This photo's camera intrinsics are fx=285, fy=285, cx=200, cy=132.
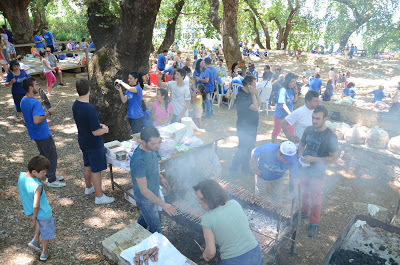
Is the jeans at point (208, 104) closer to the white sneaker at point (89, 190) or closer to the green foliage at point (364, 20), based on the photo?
the white sneaker at point (89, 190)

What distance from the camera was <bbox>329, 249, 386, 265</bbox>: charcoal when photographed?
127 inches

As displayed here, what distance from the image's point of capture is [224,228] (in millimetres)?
2525

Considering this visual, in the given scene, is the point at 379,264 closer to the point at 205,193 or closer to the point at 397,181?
the point at 205,193

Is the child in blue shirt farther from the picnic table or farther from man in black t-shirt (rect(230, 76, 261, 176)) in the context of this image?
man in black t-shirt (rect(230, 76, 261, 176))

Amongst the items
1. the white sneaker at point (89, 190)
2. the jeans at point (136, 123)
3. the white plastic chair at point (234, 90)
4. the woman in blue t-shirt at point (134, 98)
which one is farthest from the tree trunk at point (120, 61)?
the white plastic chair at point (234, 90)

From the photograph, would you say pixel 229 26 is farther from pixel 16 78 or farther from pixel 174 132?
pixel 174 132

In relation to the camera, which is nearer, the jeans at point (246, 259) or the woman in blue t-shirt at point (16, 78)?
the jeans at point (246, 259)

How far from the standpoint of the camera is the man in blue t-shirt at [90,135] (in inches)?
164

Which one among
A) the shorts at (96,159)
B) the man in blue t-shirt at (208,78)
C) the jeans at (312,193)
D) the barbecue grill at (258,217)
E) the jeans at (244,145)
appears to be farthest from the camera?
the man in blue t-shirt at (208,78)

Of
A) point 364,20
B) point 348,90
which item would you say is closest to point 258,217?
point 348,90

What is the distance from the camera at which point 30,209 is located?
11.0 ft

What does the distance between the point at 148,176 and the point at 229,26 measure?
36.2 feet

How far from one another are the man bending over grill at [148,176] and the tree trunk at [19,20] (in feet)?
54.6

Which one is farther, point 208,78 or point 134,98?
point 208,78
